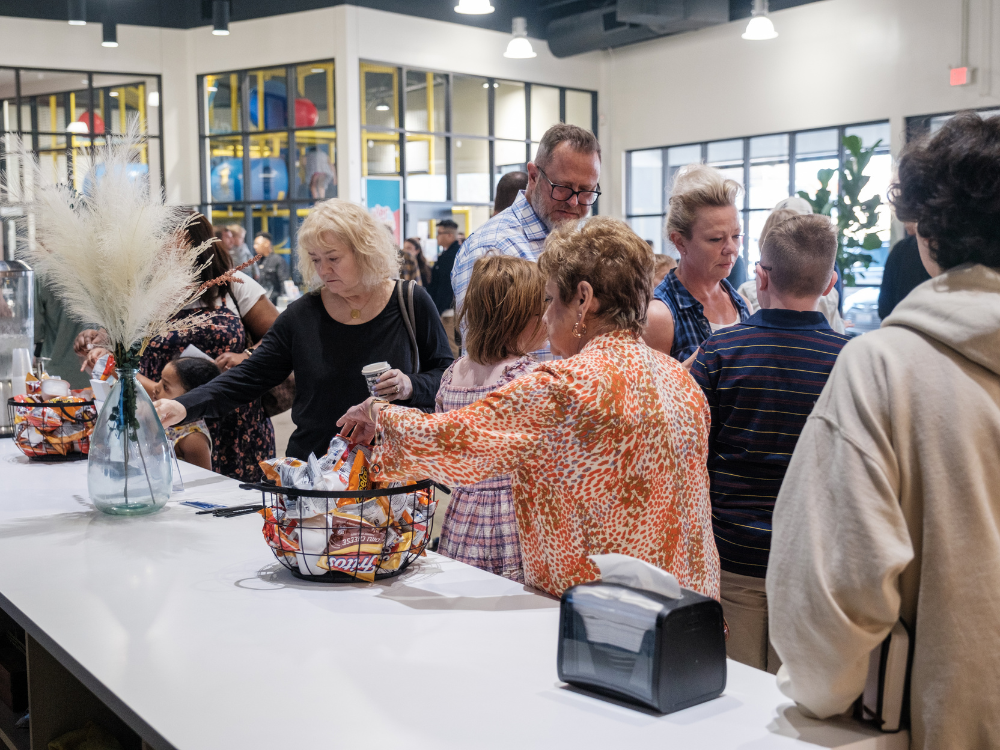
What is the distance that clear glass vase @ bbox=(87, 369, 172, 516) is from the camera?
2.09 m

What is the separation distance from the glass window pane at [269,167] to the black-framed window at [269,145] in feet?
0.04

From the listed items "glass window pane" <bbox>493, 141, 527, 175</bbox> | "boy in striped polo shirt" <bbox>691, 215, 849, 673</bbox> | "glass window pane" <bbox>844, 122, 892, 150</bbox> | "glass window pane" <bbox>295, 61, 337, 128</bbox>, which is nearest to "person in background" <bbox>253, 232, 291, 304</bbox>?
"glass window pane" <bbox>295, 61, 337, 128</bbox>

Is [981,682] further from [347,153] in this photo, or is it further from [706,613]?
[347,153]

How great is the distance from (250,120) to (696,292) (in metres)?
11.2

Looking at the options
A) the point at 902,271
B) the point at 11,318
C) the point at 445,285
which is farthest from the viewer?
the point at 445,285

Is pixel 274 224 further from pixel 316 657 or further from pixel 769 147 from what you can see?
pixel 316 657

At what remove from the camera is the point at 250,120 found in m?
12.5

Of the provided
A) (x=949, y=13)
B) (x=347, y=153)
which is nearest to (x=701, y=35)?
(x=949, y=13)

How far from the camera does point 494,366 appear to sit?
2.09 meters

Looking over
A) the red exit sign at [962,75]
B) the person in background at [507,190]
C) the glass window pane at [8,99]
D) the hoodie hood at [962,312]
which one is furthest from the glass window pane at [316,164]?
the hoodie hood at [962,312]

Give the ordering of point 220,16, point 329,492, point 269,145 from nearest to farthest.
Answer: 1. point 329,492
2. point 220,16
3. point 269,145

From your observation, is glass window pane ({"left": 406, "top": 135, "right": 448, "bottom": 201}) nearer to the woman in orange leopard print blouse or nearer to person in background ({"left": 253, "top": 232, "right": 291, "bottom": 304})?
person in background ({"left": 253, "top": 232, "right": 291, "bottom": 304})

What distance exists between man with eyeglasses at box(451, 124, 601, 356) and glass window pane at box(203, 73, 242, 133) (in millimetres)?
10672

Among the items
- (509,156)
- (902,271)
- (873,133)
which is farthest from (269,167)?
(902,271)
